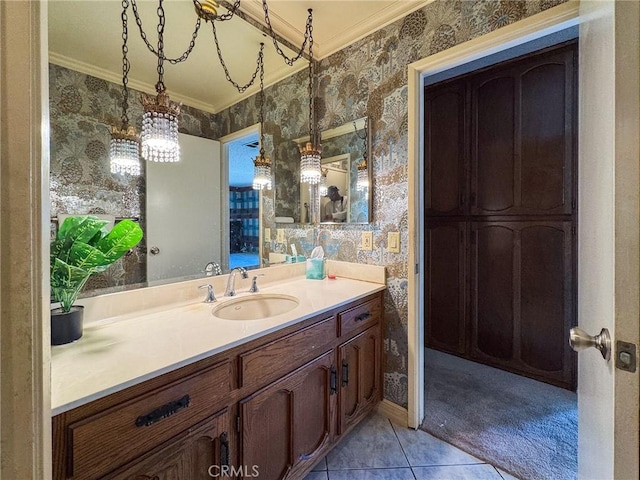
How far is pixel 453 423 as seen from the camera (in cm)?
169

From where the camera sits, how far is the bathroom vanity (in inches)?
26.5

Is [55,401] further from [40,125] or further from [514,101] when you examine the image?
[514,101]

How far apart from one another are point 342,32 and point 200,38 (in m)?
0.90

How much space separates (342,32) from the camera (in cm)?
181

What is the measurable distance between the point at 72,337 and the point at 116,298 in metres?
0.24

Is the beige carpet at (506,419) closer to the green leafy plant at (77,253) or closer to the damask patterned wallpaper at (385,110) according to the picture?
the damask patterned wallpaper at (385,110)

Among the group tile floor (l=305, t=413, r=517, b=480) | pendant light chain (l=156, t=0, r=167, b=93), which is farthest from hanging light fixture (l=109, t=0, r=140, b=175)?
tile floor (l=305, t=413, r=517, b=480)

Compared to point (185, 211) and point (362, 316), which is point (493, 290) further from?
point (185, 211)

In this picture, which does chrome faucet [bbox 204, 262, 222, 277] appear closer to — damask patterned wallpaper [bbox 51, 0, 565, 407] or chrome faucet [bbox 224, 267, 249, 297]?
chrome faucet [bbox 224, 267, 249, 297]

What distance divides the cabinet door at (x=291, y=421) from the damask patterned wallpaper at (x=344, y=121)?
23.8 inches

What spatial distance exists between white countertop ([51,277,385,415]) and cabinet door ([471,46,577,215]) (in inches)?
67.5

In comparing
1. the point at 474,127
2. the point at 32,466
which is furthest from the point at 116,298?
the point at 474,127

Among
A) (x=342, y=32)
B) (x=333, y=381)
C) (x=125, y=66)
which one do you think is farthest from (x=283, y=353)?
(x=342, y=32)

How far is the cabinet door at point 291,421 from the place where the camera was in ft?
3.28
